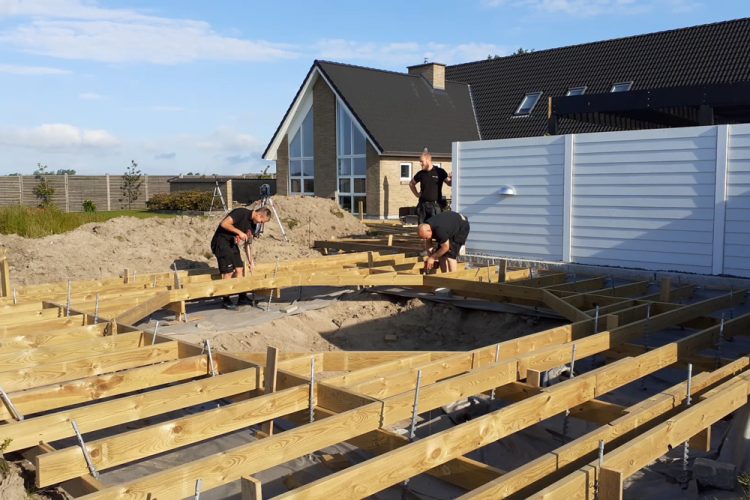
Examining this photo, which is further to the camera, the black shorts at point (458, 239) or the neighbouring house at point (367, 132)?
the neighbouring house at point (367, 132)

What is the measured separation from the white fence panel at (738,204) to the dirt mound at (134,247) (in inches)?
290

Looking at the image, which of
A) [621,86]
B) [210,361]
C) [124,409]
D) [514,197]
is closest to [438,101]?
[621,86]

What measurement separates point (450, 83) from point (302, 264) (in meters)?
18.2

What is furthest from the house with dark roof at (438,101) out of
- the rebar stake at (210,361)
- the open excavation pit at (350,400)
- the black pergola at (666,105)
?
the rebar stake at (210,361)

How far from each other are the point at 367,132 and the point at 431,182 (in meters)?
11.8

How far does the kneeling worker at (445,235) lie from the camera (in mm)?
9031

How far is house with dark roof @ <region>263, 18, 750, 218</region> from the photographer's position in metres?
21.4

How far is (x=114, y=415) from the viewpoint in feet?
13.7

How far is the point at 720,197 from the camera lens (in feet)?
31.9

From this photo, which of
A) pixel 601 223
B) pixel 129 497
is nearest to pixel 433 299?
pixel 601 223

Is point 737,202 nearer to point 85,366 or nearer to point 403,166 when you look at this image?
point 85,366

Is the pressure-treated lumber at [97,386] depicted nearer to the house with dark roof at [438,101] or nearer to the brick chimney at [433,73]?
the house with dark roof at [438,101]

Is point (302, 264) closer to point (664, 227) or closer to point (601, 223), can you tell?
point (601, 223)

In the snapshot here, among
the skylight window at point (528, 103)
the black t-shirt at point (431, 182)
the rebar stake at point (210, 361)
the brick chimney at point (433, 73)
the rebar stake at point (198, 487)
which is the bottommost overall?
the rebar stake at point (198, 487)
